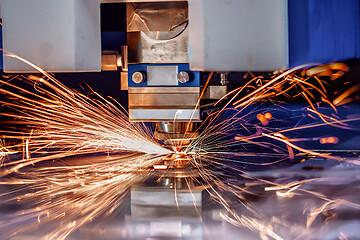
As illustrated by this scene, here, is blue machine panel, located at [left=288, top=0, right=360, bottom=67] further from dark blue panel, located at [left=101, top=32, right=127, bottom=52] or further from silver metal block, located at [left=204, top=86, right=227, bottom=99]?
dark blue panel, located at [left=101, top=32, right=127, bottom=52]

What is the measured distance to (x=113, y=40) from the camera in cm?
138

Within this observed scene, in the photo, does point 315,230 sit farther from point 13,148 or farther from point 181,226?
point 13,148

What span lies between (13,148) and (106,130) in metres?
0.52

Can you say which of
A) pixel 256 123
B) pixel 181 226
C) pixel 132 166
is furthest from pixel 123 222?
pixel 256 123

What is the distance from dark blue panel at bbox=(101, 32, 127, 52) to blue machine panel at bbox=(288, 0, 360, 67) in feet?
2.12

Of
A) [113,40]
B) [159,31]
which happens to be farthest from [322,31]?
[113,40]

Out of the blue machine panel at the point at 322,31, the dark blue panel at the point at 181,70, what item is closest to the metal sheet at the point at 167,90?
the dark blue panel at the point at 181,70

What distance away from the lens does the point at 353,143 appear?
5.78 ft

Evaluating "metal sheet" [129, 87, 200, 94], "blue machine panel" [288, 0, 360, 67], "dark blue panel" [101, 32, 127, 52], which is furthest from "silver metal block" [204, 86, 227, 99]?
"dark blue panel" [101, 32, 127, 52]

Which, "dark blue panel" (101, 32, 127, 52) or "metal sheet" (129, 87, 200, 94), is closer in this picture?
"metal sheet" (129, 87, 200, 94)

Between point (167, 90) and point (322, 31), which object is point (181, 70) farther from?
point (322, 31)

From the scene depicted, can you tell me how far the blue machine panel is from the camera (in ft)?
3.39

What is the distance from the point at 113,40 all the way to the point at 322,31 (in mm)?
776

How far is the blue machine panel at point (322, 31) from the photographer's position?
1.03 m
